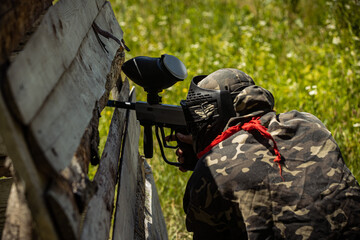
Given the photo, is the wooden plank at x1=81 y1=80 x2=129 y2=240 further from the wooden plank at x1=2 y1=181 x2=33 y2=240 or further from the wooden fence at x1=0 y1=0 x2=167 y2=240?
the wooden plank at x1=2 y1=181 x2=33 y2=240

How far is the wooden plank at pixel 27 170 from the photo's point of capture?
106 centimetres

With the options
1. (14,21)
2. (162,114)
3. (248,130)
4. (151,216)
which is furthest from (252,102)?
(14,21)

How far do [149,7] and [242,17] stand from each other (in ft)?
6.61

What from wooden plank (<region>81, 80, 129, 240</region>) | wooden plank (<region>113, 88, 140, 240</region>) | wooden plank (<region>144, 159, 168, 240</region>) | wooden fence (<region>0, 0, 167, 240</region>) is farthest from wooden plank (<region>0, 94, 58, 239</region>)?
wooden plank (<region>144, 159, 168, 240</region>)

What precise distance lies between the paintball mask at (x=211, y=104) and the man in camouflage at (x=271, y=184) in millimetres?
83

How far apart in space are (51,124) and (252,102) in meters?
1.21

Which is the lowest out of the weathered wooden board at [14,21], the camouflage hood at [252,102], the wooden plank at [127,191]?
the wooden plank at [127,191]

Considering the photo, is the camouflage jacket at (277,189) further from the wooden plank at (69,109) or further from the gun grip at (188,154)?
the wooden plank at (69,109)

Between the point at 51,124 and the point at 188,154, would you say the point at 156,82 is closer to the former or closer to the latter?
the point at 188,154

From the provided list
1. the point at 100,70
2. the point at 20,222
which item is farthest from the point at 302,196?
the point at 20,222

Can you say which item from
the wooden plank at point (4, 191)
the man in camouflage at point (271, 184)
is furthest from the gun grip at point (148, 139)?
the wooden plank at point (4, 191)

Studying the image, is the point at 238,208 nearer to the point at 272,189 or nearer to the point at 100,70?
the point at 272,189

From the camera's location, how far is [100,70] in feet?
6.31

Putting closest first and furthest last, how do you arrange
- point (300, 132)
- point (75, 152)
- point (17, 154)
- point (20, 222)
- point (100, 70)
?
point (17, 154)
point (20, 222)
point (75, 152)
point (100, 70)
point (300, 132)
